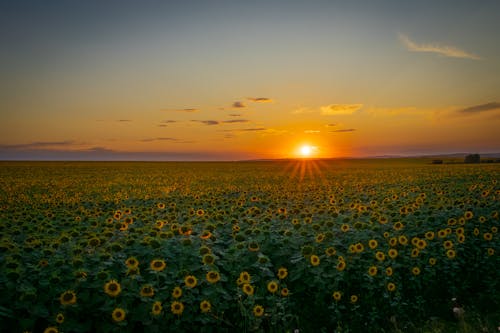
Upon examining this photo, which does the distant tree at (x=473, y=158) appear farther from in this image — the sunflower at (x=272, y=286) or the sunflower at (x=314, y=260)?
the sunflower at (x=272, y=286)

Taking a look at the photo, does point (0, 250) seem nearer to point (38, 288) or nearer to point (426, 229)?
point (38, 288)

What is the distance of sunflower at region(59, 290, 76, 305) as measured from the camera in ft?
13.4

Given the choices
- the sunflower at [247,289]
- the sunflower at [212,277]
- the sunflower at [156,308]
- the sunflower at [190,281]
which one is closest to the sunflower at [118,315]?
the sunflower at [156,308]

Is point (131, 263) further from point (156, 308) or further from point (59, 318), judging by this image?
point (59, 318)

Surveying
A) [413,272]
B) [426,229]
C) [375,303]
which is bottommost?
[375,303]

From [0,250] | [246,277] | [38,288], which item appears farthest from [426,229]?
[0,250]

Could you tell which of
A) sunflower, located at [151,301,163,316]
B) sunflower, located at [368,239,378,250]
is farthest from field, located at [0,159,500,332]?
sunflower, located at [368,239,378,250]

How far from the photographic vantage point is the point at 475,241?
6.92 meters

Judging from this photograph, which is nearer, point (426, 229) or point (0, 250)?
point (0, 250)

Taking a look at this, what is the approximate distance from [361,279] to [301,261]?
1.00 metres

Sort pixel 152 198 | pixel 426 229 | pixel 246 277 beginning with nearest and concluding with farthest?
pixel 246 277 < pixel 426 229 < pixel 152 198

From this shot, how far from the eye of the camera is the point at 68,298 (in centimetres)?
411

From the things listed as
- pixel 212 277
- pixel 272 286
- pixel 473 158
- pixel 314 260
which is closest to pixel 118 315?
pixel 212 277

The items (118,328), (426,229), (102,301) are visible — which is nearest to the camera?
(118,328)
